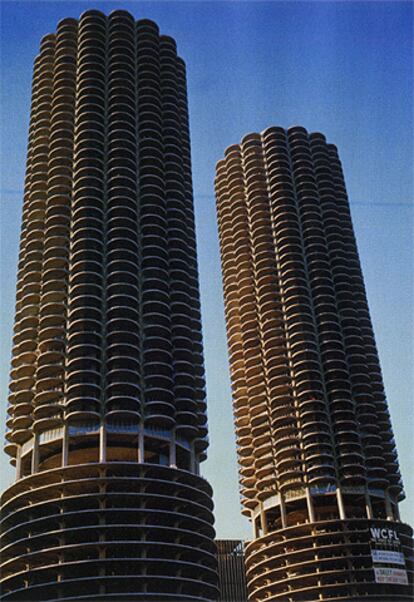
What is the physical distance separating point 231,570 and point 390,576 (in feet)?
136

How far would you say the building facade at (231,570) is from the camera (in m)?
155

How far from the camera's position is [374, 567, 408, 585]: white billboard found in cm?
12444

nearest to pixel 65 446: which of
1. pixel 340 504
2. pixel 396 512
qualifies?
pixel 340 504

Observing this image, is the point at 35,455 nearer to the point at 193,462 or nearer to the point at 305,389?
the point at 193,462

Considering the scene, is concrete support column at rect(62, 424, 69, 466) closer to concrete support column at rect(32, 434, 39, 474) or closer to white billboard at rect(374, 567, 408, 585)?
concrete support column at rect(32, 434, 39, 474)

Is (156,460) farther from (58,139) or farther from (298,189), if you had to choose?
(298,189)

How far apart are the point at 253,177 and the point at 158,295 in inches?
2233

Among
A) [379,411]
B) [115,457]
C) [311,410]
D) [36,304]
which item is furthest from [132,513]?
[379,411]

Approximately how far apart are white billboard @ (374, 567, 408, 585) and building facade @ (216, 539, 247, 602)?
115ft

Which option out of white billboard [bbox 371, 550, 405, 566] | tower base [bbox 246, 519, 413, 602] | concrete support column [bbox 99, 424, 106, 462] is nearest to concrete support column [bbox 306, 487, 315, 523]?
tower base [bbox 246, 519, 413, 602]

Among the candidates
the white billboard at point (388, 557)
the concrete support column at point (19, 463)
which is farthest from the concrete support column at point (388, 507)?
the concrete support column at point (19, 463)

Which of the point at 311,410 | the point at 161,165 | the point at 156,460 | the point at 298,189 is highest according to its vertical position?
the point at 298,189

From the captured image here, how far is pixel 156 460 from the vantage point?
11600 cm

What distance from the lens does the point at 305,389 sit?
145 meters
